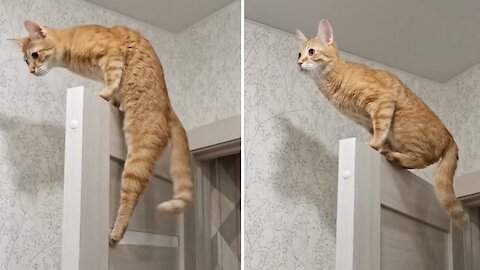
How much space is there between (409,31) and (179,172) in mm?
498

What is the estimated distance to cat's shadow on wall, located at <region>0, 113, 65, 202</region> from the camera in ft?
4.32

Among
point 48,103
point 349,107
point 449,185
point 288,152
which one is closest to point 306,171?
point 288,152

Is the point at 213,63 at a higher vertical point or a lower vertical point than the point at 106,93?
higher

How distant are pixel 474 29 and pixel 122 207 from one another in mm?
678

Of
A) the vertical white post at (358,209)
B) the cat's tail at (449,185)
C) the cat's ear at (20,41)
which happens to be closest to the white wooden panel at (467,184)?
the cat's tail at (449,185)

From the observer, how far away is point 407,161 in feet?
3.72

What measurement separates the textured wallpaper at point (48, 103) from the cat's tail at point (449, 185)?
1.52ft

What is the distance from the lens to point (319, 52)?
1.28 metres

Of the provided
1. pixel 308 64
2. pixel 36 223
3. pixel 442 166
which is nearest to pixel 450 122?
pixel 442 166

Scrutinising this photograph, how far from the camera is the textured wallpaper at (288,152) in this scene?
1.23m

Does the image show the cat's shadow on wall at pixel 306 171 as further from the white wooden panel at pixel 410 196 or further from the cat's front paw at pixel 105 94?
the cat's front paw at pixel 105 94

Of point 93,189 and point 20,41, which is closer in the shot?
point 93,189

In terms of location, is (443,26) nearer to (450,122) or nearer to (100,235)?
(450,122)

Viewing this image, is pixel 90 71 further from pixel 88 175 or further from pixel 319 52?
pixel 319 52
